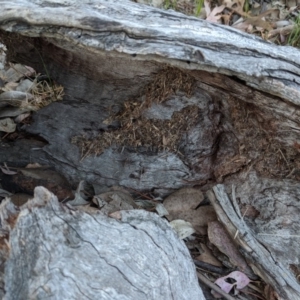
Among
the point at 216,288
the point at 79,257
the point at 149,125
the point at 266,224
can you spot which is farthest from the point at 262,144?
the point at 79,257

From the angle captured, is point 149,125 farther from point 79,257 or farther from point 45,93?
point 79,257

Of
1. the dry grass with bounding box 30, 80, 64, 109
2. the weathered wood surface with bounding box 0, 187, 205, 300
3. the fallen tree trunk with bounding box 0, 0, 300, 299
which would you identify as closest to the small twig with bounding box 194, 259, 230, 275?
the fallen tree trunk with bounding box 0, 0, 300, 299

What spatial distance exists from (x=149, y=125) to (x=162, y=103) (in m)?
0.11

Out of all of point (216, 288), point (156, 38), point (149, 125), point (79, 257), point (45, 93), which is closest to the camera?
point (79, 257)

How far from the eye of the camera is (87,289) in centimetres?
120

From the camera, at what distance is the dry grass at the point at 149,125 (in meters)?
1.73

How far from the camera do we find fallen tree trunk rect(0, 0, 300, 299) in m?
1.40

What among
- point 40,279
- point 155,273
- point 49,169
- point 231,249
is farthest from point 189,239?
point 40,279

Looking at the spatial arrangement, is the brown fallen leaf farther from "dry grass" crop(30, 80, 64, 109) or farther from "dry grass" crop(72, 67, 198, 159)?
Result: "dry grass" crop(30, 80, 64, 109)

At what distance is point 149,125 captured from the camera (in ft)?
5.98

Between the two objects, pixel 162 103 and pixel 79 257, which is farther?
pixel 162 103

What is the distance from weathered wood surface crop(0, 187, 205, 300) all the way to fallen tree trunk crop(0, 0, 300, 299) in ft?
1.59

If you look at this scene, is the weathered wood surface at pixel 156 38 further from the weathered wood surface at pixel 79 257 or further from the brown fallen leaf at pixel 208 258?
the brown fallen leaf at pixel 208 258

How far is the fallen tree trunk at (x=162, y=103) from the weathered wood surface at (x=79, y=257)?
19.1 inches
